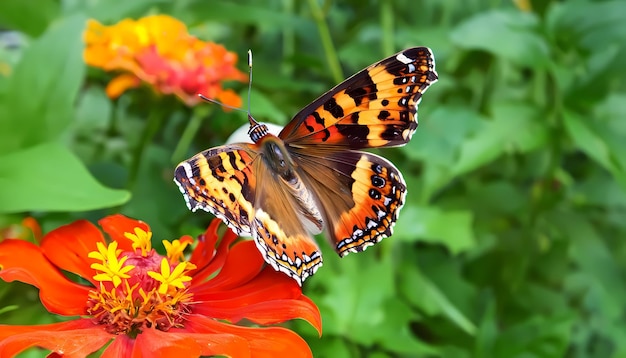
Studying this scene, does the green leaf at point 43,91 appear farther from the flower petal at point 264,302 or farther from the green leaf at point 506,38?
Result: the green leaf at point 506,38

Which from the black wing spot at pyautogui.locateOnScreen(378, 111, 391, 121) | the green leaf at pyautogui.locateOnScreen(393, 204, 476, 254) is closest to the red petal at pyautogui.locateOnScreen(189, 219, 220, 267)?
the black wing spot at pyautogui.locateOnScreen(378, 111, 391, 121)

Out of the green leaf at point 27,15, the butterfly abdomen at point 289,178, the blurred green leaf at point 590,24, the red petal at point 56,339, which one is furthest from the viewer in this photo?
the blurred green leaf at point 590,24

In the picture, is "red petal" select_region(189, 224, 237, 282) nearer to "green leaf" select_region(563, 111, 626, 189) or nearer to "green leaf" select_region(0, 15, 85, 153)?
"green leaf" select_region(0, 15, 85, 153)

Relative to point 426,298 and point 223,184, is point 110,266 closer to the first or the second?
point 223,184

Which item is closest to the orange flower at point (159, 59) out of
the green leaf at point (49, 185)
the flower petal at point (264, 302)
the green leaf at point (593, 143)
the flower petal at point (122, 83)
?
the flower petal at point (122, 83)

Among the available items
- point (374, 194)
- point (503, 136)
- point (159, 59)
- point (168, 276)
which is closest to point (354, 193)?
point (374, 194)

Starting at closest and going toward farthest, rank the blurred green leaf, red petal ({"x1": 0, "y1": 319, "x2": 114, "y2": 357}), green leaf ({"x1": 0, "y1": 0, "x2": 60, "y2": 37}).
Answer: red petal ({"x1": 0, "y1": 319, "x2": 114, "y2": 357}), green leaf ({"x1": 0, "y1": 0, "x2": 60, "y2": 37}), the blurred green leaf
